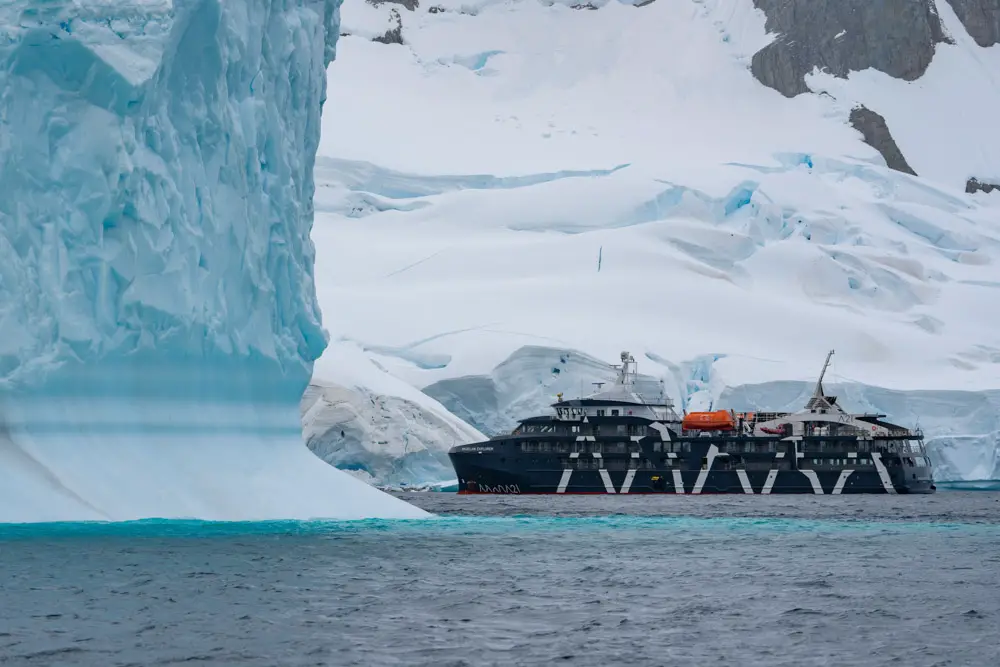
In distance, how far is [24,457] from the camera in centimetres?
2219

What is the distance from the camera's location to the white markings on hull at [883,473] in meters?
56.8

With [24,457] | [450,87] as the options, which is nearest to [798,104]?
[450,87]

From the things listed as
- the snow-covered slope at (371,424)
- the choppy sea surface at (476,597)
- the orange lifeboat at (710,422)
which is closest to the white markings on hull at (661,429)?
the orange lifeboat at (710,422)

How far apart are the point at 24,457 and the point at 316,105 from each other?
423 inches

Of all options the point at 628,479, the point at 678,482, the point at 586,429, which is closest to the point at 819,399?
the point at 678,482

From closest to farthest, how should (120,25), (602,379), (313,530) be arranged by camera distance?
1. (120,25)
2. (313,530)
3. (602,379)

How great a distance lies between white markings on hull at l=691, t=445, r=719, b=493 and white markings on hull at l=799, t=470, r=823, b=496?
12.0ft

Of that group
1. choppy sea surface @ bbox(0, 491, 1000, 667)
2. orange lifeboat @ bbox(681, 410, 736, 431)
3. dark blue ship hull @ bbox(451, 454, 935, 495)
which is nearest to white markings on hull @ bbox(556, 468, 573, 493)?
dark blue ship hull @ bbox(451, 454, 935, 495)

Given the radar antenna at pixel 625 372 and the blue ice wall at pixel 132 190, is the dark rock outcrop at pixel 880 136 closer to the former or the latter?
the radar antenna at pixel 625 372

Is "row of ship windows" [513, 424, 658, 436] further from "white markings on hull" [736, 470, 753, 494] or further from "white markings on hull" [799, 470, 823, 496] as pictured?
"white markings on hull" [799, 470, 823, 496]

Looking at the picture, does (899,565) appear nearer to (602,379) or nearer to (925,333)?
(602,379)

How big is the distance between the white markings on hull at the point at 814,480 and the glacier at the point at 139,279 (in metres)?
33.7

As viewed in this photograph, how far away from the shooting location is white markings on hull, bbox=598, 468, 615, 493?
184ft

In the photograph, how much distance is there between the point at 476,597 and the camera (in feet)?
61.9
